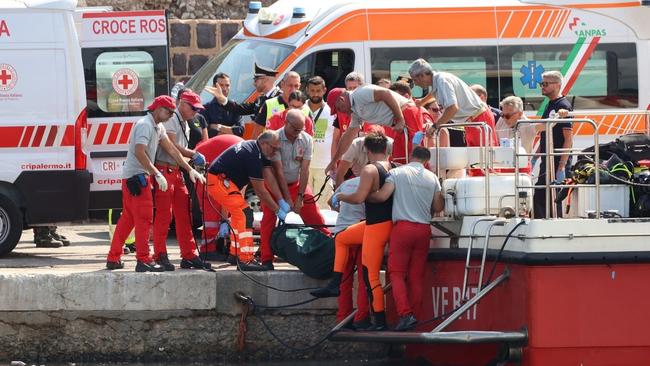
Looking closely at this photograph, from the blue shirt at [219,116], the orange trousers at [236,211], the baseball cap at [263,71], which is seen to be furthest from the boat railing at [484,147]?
the baseball cap at [263,71]

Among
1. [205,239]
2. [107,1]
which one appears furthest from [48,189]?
[107,1]

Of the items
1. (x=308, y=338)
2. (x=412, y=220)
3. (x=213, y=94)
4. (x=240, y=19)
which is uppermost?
(x=240, y=19)

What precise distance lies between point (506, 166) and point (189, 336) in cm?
313

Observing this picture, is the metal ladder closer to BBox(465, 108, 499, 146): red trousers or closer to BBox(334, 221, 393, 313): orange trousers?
BBox(334, 221, 393, 313): orange trousers

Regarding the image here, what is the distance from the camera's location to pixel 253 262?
13.2m

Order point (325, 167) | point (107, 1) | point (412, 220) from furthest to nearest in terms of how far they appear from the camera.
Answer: point (107, 1) < point (325, 167) < point (412, 220)

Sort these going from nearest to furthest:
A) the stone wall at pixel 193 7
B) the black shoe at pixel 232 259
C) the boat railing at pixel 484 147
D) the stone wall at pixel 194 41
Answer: the boat railing at pixel 484 147 < the black shoe at pixel 232 259 < the stone wall at pixel 194 41 < the stone wall at pixel 193 7

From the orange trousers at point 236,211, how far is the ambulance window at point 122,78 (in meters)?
3.25

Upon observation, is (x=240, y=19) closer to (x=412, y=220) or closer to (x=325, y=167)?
(x=325, y=167)

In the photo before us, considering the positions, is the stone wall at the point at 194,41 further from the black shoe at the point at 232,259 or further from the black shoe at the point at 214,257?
the black shoe at the point at 232,259

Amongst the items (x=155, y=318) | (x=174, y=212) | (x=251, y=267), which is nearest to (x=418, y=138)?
(x=251, y=267)

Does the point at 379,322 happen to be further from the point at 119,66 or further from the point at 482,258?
the point at 119,66

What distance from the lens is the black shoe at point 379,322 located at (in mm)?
11922

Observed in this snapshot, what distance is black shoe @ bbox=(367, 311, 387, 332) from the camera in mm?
11922
